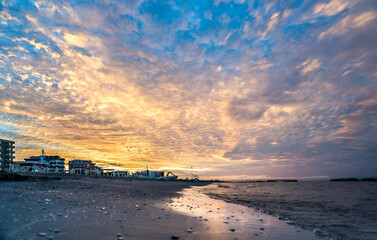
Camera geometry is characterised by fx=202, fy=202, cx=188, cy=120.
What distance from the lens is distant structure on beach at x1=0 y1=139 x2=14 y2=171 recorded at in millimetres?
35281

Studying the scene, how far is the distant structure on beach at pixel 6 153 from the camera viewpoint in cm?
3528

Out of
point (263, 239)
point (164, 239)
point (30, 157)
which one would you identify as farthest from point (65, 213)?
point (30, 157)

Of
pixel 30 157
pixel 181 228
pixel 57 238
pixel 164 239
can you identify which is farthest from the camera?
pixel 30 157

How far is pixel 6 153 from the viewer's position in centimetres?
3641

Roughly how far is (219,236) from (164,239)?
183 cm

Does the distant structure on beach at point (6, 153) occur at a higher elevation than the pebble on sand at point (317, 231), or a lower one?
higher

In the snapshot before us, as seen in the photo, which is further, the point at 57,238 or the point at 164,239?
the point at 164,239

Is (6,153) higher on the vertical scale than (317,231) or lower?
higher

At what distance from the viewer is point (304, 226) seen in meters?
8.95

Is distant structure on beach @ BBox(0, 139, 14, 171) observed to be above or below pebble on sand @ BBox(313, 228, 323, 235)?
above

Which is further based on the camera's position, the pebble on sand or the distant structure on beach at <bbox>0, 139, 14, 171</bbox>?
the distant structure on beach at <bbox>0, 139, 14, 171</bbox>

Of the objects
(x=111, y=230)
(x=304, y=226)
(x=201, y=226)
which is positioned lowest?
(x=304, y=226)

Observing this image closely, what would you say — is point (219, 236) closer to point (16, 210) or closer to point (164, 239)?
point (164, 239)

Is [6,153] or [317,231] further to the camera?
[6,153]
